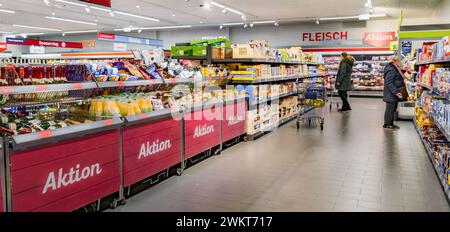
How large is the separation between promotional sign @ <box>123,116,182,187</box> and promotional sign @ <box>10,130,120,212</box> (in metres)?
Result: 0.17

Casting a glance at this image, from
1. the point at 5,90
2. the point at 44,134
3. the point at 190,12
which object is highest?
the point at 190,12

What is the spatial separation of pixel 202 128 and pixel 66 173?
2.48 metres

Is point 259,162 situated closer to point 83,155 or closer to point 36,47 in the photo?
point 83,155

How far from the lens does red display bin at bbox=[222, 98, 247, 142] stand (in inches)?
241

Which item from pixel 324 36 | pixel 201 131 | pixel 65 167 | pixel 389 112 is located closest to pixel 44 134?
pixel 65 167

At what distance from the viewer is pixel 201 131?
535 centimetres

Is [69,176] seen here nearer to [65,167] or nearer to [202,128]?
[65,167]

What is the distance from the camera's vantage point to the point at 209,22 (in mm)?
18766

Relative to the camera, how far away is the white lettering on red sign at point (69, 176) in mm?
2980

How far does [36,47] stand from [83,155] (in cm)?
1556

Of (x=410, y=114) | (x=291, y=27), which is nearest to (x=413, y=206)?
(x=410, y=114)

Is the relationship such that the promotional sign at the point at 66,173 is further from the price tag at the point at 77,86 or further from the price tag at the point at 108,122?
the price tag at the point at 77,86

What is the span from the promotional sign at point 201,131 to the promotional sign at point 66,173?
56.2 inches

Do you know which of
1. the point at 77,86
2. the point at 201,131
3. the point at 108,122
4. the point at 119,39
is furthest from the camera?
the point at 119,39
